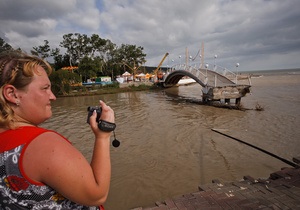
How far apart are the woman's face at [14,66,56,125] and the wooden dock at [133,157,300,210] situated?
3162mm

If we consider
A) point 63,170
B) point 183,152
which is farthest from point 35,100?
point 183,152

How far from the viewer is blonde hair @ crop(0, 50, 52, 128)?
3.74ft

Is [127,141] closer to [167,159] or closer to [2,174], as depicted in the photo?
[167,159]

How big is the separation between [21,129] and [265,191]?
168 inches

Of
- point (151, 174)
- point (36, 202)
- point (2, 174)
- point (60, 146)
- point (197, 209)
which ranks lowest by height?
point (151, 174)

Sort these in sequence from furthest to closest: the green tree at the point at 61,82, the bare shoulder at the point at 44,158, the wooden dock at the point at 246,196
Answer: the green tree at the point at 61,82 → the wooden dock at the point at 246,196 → the bare shoulder at the point at 44,158

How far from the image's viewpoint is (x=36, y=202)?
3.69ft

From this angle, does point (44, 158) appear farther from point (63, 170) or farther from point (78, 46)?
point (78, 46)

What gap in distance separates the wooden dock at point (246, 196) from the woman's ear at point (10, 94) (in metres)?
3.31

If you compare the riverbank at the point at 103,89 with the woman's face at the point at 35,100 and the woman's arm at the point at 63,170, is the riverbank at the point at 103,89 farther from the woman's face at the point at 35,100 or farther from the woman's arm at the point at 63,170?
the woman's arm at the point at 63,170

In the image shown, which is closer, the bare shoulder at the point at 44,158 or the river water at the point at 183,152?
the bare shoulder at the point at 44,158

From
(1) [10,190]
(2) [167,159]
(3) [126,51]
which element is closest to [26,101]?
(1) [10,190]

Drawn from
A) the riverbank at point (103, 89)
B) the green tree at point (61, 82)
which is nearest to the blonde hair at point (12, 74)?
the riverbank at point (103, 89)

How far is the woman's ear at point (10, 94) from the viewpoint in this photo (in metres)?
1.16
